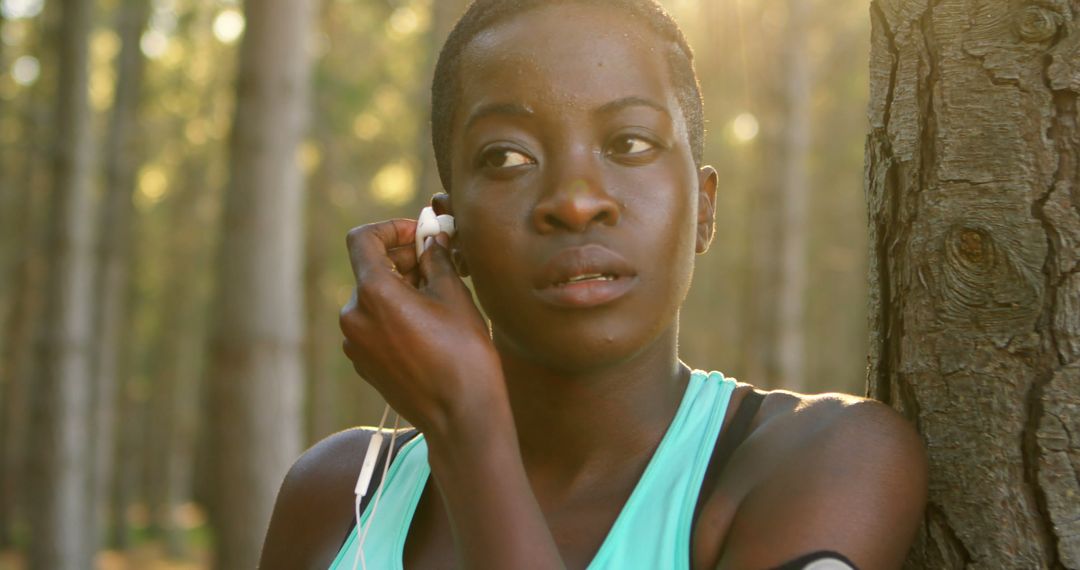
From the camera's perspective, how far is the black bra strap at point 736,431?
2.33m

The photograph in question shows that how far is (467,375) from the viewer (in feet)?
7.21

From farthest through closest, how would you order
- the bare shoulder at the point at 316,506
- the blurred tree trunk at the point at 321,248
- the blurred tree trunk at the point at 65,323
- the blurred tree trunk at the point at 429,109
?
1. the blurred tree trunk at the point at 321,248
2. the blurred tree trunk at the point at 65,323
3. the blurred tree trunk at the point at 429,109
4. the bare shoulder at the point at 316,506

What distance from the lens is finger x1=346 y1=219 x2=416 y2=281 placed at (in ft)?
7.83

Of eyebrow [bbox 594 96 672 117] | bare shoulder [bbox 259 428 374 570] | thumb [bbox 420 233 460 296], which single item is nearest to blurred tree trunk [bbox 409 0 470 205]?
bare shoulder [bbox 259 428 374 570]

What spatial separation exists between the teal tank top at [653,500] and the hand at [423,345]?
361 millimetres

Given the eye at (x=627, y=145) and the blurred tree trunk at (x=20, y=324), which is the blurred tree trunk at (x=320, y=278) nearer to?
the blurred tree trunk at (x=20, y=324)

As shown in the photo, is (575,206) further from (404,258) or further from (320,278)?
(320,278)

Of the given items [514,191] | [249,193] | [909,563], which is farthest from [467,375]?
[249,193]

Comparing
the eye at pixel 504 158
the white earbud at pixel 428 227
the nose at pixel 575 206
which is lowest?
the white earbud at pixel 428 227

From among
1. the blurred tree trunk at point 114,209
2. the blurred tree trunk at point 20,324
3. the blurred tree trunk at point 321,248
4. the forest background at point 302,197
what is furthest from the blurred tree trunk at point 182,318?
the blurred tree trunk at point 114,209

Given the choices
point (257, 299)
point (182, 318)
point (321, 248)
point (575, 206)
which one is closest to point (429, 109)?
point (257, 299)

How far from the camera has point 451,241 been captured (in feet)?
8.40

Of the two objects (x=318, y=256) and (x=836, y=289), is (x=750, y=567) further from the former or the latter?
(x=836, y=289)

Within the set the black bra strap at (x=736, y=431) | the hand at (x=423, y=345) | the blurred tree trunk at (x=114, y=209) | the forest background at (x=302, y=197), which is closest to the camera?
the hand at (x=423, y=345)
